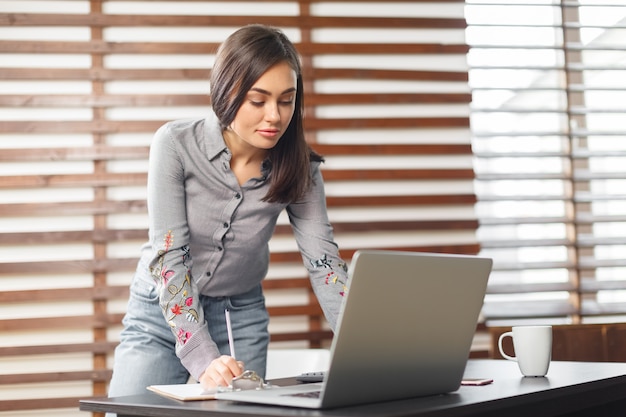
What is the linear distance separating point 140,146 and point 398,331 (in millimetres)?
2497

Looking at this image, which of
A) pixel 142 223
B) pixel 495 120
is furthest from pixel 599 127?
pixel 142 223

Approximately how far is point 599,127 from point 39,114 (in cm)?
294

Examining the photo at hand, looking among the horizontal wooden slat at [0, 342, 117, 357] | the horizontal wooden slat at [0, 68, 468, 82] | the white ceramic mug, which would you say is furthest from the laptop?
the horizontal wooden slat at [0, 68, 468, 82]

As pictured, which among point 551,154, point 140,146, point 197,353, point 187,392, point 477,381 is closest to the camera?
point 187,392

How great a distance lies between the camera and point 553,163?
4.27 m

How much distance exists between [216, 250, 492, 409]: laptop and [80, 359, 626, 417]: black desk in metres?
0.03

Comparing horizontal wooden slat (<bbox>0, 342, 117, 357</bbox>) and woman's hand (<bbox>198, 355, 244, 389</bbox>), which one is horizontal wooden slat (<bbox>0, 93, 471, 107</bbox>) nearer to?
horizontal wooden slat (<bbox>0, 342, 117, 357</bbox>)

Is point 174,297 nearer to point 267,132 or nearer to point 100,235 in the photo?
point 267,132

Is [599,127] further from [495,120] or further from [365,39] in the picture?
[365,39]

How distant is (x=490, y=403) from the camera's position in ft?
4.77

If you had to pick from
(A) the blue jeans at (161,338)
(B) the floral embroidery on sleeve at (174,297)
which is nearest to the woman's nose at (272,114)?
(B) the floral embroidery on sleeve at (174,297)

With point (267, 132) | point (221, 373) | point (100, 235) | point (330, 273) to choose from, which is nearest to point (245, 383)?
point (221, 373)

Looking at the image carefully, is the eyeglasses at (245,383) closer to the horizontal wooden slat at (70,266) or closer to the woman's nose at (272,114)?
the woman's nose at (272,114)

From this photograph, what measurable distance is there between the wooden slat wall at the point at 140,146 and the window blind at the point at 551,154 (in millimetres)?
224
